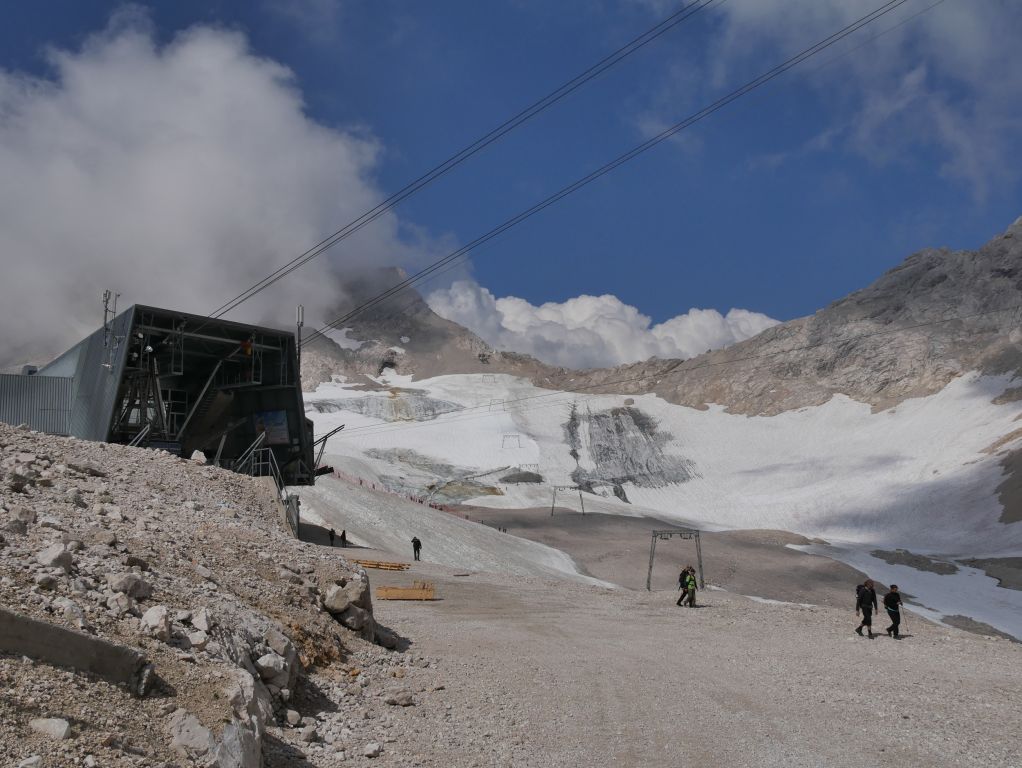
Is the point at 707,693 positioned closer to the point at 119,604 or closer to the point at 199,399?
the point at 119,604

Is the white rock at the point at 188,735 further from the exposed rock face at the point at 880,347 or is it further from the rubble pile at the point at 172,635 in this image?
the exposed rock face at the point at 880,347

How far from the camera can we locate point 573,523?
66.6 meters

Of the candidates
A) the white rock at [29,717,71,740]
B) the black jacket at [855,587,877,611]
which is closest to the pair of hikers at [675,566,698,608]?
the black jacket at [855,587,877,611]

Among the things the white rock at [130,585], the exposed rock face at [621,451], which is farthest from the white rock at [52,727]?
the exposed rock face at [621,451]

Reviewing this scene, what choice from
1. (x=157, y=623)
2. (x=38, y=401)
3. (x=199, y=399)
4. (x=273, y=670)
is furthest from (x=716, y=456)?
(x=157, y=623)

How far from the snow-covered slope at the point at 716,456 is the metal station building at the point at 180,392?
40.5 meters

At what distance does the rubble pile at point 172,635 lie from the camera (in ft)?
19.5

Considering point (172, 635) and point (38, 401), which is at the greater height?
point (38, 401)

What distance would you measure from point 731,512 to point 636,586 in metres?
57.5

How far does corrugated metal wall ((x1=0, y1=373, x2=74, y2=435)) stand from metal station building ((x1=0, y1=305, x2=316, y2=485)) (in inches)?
1.5

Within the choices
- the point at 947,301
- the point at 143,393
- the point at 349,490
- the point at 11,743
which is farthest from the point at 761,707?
the point at 947,301

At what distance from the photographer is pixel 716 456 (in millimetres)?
119812

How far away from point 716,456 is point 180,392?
95225mm

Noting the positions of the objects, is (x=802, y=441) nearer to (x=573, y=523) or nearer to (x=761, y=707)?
(x=573, y=523)
